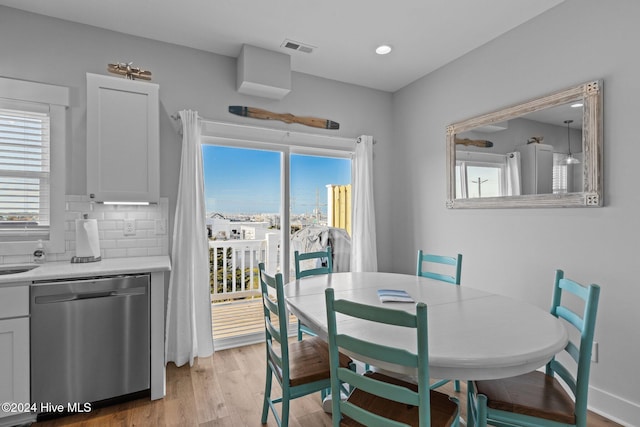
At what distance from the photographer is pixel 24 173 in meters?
2.45

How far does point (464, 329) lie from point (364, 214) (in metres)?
2.34

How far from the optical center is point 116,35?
9.04ft

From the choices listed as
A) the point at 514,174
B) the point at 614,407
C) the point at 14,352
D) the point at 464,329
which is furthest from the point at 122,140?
the point at 614,407

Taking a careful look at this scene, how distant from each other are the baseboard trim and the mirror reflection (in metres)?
1.33

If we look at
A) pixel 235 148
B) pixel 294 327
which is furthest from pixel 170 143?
pixel 294 327

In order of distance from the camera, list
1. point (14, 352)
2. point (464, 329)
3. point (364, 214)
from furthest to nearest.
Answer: point (364, 214), point (14, 352), point (464, 329)

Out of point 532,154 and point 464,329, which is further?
point 532,154

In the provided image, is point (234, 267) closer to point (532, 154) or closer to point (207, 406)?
point (207, 406)

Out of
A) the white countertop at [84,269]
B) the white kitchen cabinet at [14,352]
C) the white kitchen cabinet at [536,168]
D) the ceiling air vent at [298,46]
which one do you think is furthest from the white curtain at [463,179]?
the white kitchen cabinet at [14,352]

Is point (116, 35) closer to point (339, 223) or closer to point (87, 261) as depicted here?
point (87, 261)

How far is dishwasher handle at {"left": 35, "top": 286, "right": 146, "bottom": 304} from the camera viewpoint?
2016 mm

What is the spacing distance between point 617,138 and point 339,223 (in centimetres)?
248

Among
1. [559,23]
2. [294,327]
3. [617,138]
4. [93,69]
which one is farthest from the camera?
[294,327]

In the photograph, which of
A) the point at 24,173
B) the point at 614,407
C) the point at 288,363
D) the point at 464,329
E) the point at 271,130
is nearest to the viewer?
the point at 464,329
